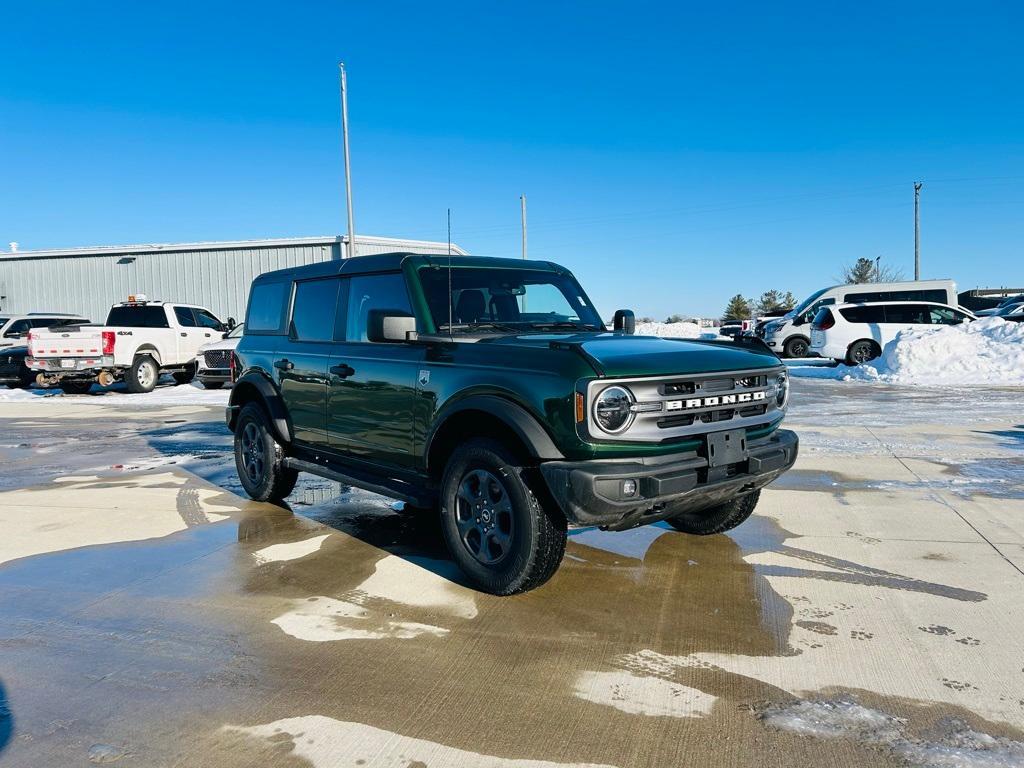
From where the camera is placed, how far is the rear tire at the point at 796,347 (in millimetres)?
24375

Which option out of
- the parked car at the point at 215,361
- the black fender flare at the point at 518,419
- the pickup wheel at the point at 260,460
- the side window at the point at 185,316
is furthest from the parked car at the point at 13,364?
the black fender flare at the point at 518,419

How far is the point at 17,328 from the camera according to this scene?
20359 mm

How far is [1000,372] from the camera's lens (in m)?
16.5

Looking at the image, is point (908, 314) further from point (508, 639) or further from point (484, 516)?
point (508, 639)

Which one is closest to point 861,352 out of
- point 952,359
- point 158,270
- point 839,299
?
point 952,359

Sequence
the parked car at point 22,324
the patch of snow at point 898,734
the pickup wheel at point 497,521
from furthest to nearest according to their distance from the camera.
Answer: the parked car at point 22,324
the pickup wheel at point 497,521
the patch of snow at point 898,734

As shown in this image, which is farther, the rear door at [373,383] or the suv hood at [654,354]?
the rear door at [373,383]

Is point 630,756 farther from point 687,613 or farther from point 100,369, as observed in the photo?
point 100,369

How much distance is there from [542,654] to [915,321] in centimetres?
2052

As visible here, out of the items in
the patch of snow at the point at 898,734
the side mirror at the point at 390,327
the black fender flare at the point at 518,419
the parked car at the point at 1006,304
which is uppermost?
the parked car at the point at 1006,304

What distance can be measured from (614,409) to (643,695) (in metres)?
1.33

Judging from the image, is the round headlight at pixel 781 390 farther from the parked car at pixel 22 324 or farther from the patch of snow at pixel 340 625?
the parked car at pixel 22 324

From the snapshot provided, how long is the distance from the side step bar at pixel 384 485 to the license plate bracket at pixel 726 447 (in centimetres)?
168

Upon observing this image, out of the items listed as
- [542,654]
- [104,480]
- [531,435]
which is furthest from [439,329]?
[104,480]
